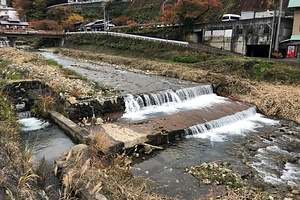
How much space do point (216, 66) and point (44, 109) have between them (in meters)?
13.5

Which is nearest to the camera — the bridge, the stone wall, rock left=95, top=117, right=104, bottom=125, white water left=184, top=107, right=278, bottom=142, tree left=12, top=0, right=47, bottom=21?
rock left=95, top=117, right=104, bottom=125

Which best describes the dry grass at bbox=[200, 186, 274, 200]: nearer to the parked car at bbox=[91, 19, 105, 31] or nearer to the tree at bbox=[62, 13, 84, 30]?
the parked car at bbox=[91, 19, 105, 31]

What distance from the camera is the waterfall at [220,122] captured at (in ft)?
32.8

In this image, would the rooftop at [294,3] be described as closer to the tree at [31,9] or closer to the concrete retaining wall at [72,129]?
the concrete retaining wall at [72,129]

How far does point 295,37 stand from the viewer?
21828 millimetres

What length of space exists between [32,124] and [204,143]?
20.8ft

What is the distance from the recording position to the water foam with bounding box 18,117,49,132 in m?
8.71

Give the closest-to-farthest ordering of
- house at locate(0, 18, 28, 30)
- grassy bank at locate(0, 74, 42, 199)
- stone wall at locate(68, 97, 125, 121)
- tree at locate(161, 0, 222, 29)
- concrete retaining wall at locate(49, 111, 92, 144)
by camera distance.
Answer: grassy bank at locate(0, 74, 42, 199), concrete retaining wall at locate(49, 111, 92, 144), stone wall at locate(68, 97, 125, 121), tree at locate(161, 0, 222, 29), house at locate(0, 18, 28, 30)

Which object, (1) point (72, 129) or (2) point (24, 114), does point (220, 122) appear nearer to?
(1) point (72, 129)

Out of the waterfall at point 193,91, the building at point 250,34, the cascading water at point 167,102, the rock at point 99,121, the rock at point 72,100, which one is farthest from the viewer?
the building at point 250,34

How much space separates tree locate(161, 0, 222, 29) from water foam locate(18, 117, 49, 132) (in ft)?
77.4

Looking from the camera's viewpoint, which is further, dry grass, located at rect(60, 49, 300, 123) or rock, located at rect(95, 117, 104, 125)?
dry grass, located at rect(60, 49, 300, 123)

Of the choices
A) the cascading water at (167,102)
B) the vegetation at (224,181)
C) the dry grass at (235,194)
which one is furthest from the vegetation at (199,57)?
the dry grass at (235,194)

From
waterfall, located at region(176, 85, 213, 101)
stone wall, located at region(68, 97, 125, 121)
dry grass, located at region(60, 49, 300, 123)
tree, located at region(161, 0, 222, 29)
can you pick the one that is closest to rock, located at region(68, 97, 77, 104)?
stone wall, located at region(68, 97, 125, 121)
